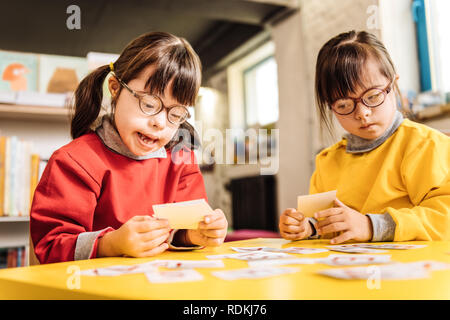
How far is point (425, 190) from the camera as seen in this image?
938 mm

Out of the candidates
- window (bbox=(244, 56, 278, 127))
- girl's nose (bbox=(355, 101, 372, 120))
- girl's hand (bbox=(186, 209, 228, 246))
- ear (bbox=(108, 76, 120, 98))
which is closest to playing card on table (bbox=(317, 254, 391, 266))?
girl's hand (bbox=(186, 209, 228, 246))

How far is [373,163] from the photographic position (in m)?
1.09

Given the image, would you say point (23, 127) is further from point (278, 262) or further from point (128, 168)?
point (278, 262)

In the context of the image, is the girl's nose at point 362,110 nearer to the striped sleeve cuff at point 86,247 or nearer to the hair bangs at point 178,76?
the hair bangs at point 178,76

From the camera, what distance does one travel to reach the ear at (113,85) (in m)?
1.05

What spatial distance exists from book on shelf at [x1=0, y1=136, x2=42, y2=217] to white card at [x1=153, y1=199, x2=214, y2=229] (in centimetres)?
135

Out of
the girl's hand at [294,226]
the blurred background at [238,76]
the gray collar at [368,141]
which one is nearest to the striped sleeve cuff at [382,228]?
the girl's hand at [294,226]

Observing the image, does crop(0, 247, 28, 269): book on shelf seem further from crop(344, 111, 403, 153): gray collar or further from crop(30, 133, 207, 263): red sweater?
crop(344, 111, 403, 153): gray collar

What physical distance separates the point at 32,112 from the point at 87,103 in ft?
3.15

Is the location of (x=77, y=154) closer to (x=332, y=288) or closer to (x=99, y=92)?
(x=99, y=92)

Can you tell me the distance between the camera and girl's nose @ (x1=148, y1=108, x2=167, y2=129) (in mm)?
974

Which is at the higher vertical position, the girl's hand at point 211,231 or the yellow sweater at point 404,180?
the yellow sweater at point 404,180

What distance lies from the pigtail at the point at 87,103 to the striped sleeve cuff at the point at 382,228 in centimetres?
77

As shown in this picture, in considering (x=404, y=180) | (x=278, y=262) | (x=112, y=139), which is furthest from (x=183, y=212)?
(x=404, y=180)
